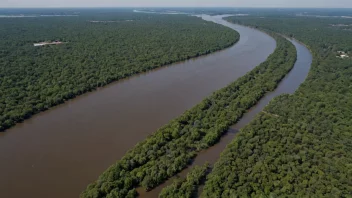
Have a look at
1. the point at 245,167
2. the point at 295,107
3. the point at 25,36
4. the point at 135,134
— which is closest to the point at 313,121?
the point at 295,107

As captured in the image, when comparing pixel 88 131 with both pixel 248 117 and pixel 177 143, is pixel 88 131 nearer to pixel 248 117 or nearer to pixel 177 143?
pixel 177 143

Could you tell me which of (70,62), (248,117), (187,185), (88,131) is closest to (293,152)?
(248,117)

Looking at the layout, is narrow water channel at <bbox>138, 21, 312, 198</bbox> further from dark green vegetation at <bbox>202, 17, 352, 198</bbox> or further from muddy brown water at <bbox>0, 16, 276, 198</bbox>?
muddy brown water at <bbox>0, 16, 276, 198</bbox>

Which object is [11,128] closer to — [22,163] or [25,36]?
[22,163]

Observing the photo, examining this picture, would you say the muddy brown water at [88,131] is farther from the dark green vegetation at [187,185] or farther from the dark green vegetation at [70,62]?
the dark green vegetation at [187,185]

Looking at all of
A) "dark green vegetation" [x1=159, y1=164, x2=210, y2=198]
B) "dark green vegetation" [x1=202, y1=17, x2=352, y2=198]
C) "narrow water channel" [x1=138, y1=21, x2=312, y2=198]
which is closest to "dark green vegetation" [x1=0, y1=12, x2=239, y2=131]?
"narrow water channel" [x1=138, y1=21, x2=312, y2=198]

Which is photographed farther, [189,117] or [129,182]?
[189,117]

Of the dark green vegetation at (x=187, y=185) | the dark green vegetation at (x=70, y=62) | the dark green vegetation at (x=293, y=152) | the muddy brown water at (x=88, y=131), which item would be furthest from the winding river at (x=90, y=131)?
the dark green vegetation at (x=293, y=152)

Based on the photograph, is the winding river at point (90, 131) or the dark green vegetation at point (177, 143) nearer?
the dark green vegetation at point (177, 143)
